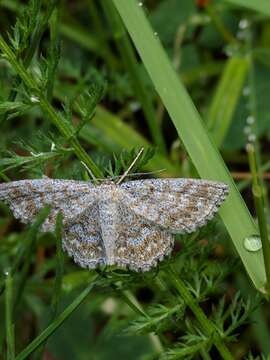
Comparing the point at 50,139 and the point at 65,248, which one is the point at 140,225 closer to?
the point at 65,248

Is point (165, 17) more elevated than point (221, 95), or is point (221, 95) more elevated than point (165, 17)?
point (165, 17)

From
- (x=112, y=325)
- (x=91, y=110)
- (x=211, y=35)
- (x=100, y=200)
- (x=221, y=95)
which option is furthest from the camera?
(x=211, y=35)

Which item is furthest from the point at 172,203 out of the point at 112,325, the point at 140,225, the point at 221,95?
the point at 221,95

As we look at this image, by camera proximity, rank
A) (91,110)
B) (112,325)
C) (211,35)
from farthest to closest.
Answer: (211,35) < (112,325) < (91,110)

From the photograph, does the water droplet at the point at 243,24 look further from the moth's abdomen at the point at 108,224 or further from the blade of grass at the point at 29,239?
the blade of grass at the point at 29,239

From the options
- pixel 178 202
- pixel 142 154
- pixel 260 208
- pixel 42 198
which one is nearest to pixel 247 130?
pixel 142 154

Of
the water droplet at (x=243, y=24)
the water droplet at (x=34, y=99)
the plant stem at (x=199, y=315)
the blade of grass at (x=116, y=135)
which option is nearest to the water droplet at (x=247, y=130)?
the blade of grass at (x=116, y=135)

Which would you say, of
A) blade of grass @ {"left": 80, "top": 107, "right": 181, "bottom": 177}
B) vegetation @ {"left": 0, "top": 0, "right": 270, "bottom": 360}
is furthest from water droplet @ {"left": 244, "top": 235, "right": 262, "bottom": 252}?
blade of grass @ {"left": 80, "top": 107, "right": 181, "bottom": 177}
